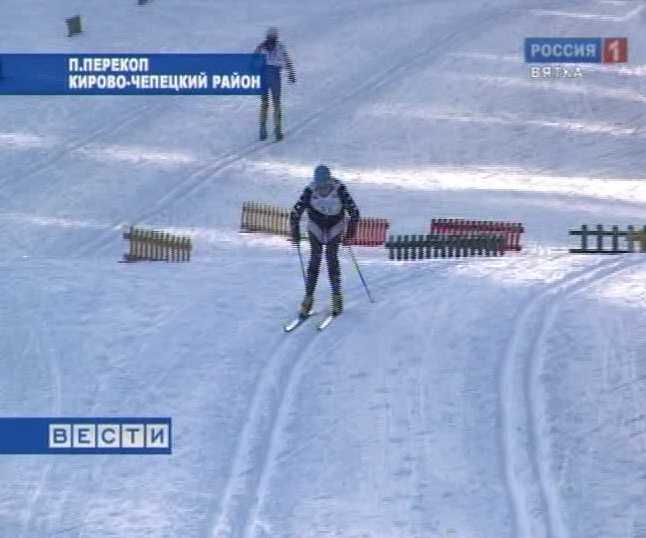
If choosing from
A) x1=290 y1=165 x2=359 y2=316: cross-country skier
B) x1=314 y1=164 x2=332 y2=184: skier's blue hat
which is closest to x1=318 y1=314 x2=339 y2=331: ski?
x1=290 y1=165 x2=359 y2=316: cross-country skier

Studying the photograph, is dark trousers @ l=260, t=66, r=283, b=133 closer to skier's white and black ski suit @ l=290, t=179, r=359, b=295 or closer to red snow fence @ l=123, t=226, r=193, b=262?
red snow fence @ l=123, t=226, r=193, b=262

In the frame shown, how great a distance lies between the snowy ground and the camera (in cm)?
1266

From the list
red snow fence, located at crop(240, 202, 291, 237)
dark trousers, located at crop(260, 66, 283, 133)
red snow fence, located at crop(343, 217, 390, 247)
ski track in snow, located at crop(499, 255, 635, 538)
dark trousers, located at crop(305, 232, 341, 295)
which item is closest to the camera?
ski track in snow, located at crop(499, 255, 635, 538)

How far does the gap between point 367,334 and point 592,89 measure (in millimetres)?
16550

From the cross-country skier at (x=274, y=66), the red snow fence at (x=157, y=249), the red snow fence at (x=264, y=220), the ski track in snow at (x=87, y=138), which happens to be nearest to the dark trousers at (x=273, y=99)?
the cross-country skier at (x=274, y=66)

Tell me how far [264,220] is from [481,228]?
3276mm

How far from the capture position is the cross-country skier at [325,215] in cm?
1576

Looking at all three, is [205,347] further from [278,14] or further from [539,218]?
[278,14]

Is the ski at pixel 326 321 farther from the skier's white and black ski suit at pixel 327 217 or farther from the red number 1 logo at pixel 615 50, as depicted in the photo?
the red number 1 logo at pixel 615 50
